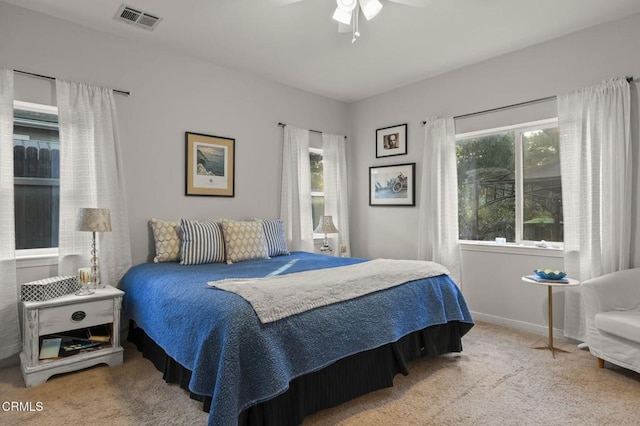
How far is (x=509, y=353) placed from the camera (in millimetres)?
2980

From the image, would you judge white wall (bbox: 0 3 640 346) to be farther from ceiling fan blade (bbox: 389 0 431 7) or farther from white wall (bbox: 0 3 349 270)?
ceiling fan blade (bbox: 389 0 431 7)

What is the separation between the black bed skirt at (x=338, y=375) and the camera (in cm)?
191

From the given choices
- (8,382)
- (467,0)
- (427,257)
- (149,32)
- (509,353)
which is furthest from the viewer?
(427,257)

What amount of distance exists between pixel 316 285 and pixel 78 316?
5.58 feet

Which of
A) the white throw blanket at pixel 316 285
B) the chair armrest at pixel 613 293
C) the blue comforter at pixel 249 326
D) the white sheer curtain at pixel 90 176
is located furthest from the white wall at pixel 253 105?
the white throw blanket at pixel 316 285

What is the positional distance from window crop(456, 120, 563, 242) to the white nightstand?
3439 mm

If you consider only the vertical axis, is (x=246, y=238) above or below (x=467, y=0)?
below

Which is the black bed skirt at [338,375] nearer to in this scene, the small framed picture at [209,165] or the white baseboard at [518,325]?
the white baseboard at [518,325]

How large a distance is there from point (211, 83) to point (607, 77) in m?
3.52

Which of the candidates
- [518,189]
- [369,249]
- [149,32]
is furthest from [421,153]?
[149,32]

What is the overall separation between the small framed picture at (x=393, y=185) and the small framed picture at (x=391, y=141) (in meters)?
0.18

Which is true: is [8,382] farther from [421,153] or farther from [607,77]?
[607,77]

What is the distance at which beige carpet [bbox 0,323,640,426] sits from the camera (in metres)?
2.04

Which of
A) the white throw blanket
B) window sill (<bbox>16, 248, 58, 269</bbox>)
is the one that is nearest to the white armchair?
the white throw blanket
